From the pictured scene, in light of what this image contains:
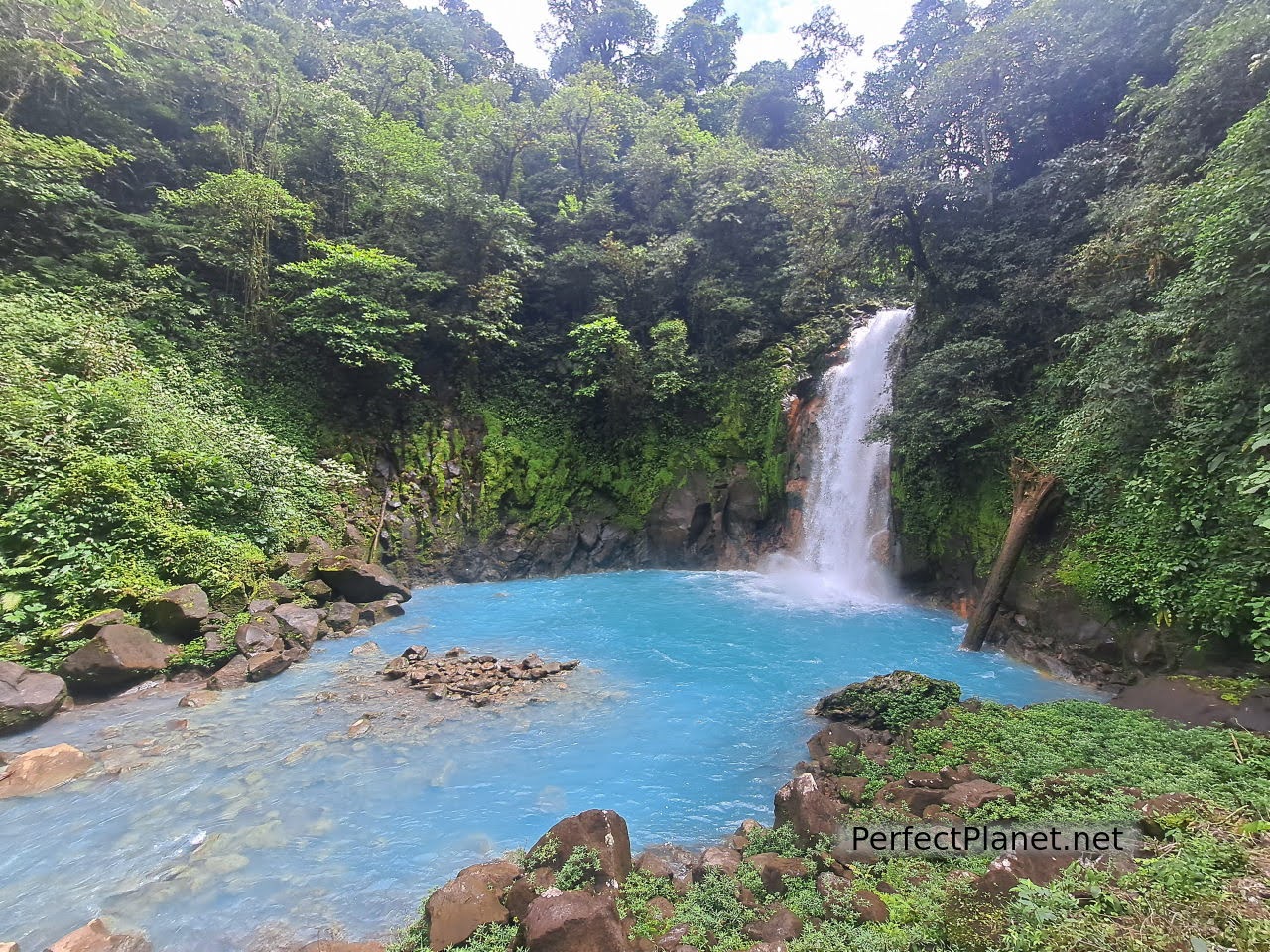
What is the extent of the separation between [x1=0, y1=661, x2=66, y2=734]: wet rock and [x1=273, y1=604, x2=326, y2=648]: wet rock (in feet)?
9.03

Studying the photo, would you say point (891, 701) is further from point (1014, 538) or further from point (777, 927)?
point (1014, 538)

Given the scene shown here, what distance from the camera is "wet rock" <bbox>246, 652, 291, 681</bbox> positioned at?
775 cm

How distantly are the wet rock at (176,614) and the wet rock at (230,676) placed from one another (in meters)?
0.77

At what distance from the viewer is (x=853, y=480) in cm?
1430

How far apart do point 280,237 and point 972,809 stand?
20.0m

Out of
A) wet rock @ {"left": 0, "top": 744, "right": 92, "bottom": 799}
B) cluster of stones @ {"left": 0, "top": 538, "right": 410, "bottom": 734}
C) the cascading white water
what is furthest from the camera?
the cascading white water

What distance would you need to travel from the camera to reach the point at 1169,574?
675cm

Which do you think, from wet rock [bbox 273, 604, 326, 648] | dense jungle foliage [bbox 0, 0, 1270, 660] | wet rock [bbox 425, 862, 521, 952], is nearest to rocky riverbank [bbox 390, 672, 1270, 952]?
wet rock [bbox 425, 862, 521, 952]

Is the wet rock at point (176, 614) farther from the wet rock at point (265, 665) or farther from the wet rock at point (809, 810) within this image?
the wet rock at point (809, 810)

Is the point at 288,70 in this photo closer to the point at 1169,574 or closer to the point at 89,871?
the point at 89,871

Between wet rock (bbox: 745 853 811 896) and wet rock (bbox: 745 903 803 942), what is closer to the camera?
wet rock (bbox: 745 903 803 942)

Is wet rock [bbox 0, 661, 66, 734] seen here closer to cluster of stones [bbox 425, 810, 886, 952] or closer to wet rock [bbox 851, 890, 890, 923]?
cluster of stones [bbox 425, 810, 886, 952]

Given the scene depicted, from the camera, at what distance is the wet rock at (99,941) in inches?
134

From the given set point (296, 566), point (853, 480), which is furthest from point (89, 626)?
point (853, 480)
